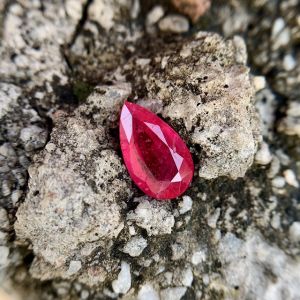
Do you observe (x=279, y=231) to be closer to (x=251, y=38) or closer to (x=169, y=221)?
(x=169, y=221)

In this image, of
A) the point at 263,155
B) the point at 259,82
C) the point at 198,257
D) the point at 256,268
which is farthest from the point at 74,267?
the point at 259,82

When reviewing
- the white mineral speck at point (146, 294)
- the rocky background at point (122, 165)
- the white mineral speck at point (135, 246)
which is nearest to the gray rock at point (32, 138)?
the rocky background at point (122, 165)

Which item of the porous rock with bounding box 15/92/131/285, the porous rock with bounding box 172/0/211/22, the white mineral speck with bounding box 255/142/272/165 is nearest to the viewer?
the porous rock with bounding box 15/92/131/285

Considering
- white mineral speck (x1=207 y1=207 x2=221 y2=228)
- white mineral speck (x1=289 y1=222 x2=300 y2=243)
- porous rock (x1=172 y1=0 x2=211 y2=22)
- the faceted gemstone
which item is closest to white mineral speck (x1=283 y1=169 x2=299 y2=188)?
white mineral speck (x1=289 y1=222 x2=300 y2=243)

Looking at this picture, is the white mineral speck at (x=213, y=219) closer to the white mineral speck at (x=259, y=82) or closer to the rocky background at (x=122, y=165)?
the rocky background at (x=122, y=165)

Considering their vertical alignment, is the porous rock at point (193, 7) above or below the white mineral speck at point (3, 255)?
A: above

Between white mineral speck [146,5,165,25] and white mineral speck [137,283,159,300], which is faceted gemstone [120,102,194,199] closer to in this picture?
white mineral speck [137,283,159,300]

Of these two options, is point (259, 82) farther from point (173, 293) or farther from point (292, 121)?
point (173, 293)

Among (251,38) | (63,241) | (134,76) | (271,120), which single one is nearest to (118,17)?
(134,76)
